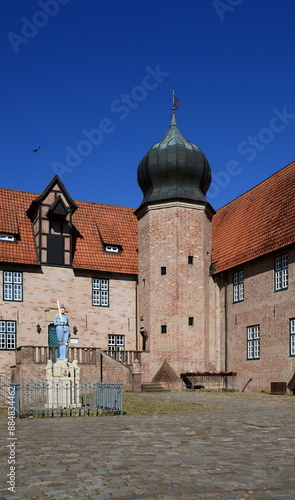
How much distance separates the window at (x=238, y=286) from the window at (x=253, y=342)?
5.69 ft

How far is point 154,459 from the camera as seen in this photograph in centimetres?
855

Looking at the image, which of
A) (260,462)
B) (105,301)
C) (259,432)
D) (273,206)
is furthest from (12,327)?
(260,462)

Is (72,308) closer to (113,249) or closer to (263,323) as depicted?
(113,249)

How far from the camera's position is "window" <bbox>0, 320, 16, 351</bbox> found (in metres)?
28.4

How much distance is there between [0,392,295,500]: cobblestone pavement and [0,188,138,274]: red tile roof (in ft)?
54.9

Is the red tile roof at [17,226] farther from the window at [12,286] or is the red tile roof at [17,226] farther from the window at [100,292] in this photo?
the window at [100,292]

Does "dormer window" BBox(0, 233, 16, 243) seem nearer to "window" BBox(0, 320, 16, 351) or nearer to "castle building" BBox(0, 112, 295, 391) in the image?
"castle building" BBox(0, 112, 295, 391)

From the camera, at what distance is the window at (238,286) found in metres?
28.4

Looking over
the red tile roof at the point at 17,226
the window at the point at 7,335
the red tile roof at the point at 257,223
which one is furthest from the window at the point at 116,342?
the red tile roof at the point at 257,223

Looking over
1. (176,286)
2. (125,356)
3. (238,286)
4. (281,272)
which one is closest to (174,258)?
(176,286)

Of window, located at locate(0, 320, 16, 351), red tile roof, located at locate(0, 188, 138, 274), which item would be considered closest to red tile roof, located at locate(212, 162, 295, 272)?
red tile roof, located at locate(0, 188, 138, 274)

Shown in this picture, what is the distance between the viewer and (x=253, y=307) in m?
27.2

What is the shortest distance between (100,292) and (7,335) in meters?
5.48

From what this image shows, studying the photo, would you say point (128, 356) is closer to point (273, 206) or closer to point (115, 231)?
point (115, 231)
